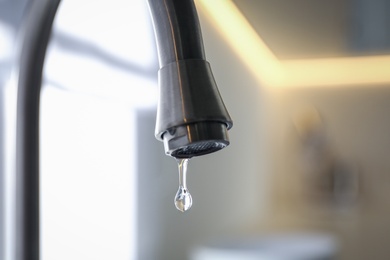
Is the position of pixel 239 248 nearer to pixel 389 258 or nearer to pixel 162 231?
pixel 389 258

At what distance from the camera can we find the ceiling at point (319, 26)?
1.93 metres

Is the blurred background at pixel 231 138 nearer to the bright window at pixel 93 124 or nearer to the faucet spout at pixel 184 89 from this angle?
the bright window at pixel 93 124

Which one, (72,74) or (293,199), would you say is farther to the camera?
(293,199)

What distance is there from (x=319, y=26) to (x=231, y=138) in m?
0.68

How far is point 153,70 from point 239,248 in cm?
93

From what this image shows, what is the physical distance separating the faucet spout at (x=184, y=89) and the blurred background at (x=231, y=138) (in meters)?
0.11

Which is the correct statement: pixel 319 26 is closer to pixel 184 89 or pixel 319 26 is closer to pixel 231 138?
pixel 231 138

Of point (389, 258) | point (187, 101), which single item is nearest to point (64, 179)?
point (187, 101)

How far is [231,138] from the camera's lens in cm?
167

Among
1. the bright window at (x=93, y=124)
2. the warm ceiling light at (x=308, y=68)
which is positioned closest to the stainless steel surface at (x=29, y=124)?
the bright window at (x=93, y=124)

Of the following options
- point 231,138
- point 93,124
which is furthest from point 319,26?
point 93,124

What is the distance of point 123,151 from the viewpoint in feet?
3.03

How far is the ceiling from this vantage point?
1934mm

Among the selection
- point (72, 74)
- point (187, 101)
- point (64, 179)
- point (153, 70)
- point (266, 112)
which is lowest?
point (187, 101)
